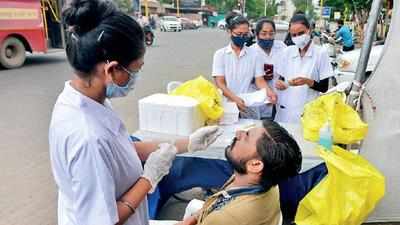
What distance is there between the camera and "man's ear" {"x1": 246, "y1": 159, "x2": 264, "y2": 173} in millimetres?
1559

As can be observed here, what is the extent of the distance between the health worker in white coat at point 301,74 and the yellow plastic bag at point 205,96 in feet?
2.16

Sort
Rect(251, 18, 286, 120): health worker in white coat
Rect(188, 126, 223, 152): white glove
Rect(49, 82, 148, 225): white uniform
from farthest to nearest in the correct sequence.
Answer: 1. Rect(251, 18, 286, 120): health worker in white coat
2. Rect(188, 126, 223, 152): white glove
3. Rect(49, 82, 148, 225): white uniform

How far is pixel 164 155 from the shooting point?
57.6 inches

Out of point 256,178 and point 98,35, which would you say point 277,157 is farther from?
point 98,35

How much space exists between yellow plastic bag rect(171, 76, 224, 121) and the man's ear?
3.64 ft

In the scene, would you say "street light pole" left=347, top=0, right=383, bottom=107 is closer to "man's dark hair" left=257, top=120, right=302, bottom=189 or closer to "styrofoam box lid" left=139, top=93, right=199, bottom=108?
"styrofoam box lid" left=139, top=93, right=199, bottom=108

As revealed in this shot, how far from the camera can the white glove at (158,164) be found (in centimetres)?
134

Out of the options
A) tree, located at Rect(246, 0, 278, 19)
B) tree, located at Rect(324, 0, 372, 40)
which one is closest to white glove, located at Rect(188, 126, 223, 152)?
tree, located at Rect(324, 0, 372, 40)

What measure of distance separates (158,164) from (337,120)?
1363 millimetres

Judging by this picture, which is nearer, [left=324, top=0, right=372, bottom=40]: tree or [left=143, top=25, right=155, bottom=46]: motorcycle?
[left=143, top=25, right=155, bottom=46]: motorcycle

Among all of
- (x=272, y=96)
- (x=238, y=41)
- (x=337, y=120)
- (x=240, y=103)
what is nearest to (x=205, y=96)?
(x=240, y=103)

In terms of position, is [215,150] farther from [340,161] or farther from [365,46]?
[365,46]

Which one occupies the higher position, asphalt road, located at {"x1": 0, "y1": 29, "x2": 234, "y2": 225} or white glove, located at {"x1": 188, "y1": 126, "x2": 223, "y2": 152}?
white glove, located at {"x1": 188, "y1": 126, "x2": 223, "y2": 152}

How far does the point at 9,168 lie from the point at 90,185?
3.27m
